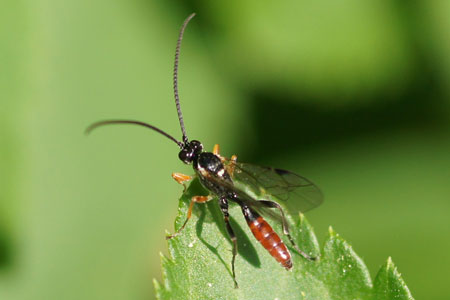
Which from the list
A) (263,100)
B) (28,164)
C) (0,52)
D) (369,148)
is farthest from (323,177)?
(0,52)

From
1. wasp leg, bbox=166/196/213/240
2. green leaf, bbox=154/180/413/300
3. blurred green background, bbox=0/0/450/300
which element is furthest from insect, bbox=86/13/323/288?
blurred green background, bbox=0/0/450/300

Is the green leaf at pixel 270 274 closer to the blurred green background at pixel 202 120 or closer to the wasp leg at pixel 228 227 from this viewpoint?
the wasp leg at pixel 228 227

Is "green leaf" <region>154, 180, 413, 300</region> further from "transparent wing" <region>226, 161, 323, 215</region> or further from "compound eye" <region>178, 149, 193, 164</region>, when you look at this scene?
"compound eye" <region>178, 149, 193, 164</region>

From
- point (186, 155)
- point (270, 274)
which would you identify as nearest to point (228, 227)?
point (270, 274)

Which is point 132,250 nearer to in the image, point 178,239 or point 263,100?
point 263,100

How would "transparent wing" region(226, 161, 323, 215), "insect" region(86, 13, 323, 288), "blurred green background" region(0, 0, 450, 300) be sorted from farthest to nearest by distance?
1. "blurred green background" region(0, 0, 450, 300)
2. "transparent wing" region(226, 161, 323, 215)
3. "insect" region(86, 13, 323, 288)

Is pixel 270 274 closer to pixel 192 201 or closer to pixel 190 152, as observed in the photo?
pixel 192 201
